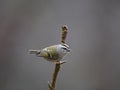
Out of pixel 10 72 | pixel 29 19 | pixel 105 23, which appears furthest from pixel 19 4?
pixel 105 23

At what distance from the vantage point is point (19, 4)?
3.91 ft

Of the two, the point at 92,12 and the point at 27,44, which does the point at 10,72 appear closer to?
the point at 27,44

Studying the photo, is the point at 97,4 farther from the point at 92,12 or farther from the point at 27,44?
the point at 27,44

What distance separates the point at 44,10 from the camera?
1.20m

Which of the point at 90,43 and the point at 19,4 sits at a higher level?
the point at 19,4

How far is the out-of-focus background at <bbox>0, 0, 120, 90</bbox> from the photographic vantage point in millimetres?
1163

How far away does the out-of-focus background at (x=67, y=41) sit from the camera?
1163mm

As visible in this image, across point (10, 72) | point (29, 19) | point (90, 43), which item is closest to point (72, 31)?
point (90, 43)

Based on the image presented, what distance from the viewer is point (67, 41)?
119 cm

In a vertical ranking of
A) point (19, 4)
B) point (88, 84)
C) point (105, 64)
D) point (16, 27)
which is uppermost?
point (19, 4)

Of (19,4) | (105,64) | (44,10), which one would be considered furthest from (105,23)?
(19,4)

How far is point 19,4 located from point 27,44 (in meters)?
0.20

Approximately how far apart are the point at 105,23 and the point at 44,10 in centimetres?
32

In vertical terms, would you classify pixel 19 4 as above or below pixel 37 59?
above
